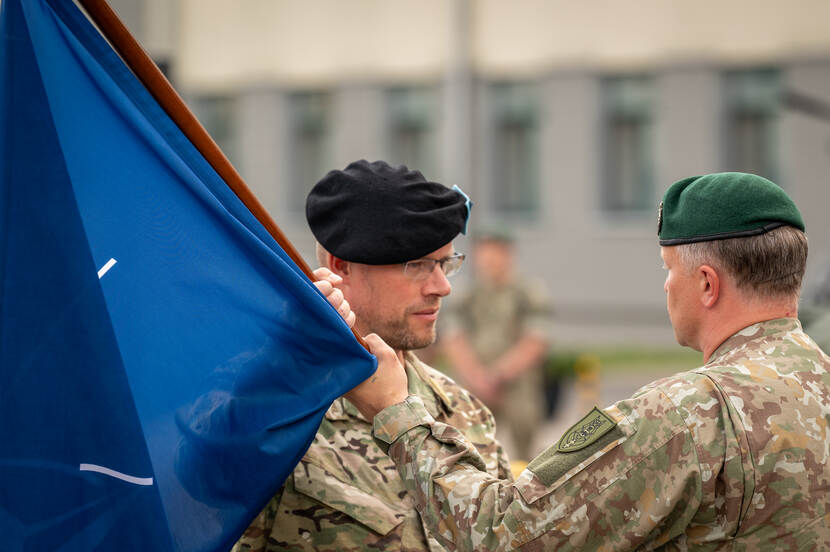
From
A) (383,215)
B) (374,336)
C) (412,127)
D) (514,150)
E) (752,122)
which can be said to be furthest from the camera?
(412,127)

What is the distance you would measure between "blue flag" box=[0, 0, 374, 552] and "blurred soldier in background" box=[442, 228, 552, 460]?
5.82 meters

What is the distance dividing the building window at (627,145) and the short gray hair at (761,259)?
1836 centimetres

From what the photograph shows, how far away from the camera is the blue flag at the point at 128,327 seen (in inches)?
96.4

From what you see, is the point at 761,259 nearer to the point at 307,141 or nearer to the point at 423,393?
the point at 423,393

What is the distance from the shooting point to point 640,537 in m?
2.35

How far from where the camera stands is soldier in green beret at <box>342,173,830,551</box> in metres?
2.34

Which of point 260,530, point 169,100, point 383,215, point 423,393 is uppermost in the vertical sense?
point 169,100

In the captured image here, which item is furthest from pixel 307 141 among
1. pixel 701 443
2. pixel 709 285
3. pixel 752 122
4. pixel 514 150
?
pixel 701 443

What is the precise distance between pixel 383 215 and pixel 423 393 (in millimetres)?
506

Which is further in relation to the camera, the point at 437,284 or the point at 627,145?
the point at 627,145

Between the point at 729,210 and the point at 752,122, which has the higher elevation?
the point at 729,210

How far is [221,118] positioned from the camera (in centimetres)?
2336

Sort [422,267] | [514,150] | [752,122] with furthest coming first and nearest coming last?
[514,150] → [752,122] → [422,267]

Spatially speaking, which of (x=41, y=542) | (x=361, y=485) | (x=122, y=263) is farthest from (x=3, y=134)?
(x=361, y=485)
